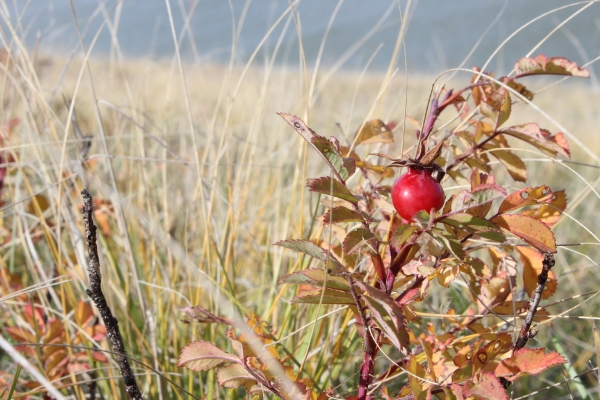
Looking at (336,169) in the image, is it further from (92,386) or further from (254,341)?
(92,386)

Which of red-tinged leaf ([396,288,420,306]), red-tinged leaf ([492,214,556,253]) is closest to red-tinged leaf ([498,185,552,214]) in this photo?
red-tinged leaf ([492,214,556,253])

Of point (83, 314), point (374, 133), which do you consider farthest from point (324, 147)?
point (83, 314)

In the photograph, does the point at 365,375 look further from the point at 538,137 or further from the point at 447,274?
the point at 538,137

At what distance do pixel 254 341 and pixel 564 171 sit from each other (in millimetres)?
3096

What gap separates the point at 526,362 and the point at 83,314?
0.65 meters

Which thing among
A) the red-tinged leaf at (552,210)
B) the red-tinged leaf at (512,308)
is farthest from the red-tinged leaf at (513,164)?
the red-tinged leaf at (512,308)

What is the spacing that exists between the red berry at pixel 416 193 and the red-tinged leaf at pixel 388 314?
0.25 ft

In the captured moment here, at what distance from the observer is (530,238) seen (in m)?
0.46

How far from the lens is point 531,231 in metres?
0.47

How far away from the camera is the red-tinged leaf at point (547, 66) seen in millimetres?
586

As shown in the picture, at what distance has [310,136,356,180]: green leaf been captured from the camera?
0.47 m

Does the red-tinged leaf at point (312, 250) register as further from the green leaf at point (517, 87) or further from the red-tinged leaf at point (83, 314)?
the red-tinged leaf at point (83, 314)

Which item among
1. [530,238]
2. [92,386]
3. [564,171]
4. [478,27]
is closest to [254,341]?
[530,238]

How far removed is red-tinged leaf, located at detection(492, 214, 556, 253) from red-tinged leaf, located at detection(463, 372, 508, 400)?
0.12 m
